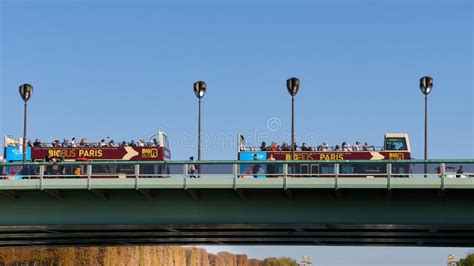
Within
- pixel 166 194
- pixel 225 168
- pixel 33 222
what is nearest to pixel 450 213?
pixel 225 168

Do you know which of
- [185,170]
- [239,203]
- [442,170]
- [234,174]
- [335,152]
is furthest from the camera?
[335,152]

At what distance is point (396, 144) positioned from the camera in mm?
62656

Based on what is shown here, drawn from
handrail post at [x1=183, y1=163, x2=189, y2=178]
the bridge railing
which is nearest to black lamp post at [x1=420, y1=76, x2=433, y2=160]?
the bridge railing

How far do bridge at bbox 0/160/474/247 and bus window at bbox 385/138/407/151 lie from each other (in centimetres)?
1449

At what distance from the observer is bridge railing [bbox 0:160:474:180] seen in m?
45.8

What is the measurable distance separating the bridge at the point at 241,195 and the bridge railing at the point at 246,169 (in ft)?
0.17

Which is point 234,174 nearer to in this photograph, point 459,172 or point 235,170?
point 235,170

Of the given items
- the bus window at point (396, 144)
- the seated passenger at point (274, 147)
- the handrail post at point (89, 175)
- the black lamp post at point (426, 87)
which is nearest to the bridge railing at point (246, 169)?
the handrail post at point (89, 175)

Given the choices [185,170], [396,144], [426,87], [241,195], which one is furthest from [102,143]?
[426,87]

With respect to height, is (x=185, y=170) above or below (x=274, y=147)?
below

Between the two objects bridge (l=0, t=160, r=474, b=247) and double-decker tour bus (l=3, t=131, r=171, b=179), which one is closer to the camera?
bridge (l=0, t=160, r=474, b=247)

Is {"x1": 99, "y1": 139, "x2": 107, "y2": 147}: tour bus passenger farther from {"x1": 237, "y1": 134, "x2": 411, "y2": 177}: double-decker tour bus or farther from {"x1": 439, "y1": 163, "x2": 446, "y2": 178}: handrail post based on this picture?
{"x1": 439, "y1": 163, "x2": 446, "y2": 178}: handrail post

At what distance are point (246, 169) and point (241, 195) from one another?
1483 mm

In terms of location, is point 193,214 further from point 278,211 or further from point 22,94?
point 22,94
